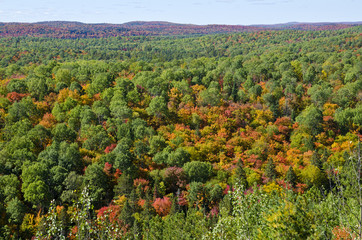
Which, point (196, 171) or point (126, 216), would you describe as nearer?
point (126, 216)

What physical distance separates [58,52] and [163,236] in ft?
518

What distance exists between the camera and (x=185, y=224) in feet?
111

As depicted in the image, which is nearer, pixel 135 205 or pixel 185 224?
pixel 185 224

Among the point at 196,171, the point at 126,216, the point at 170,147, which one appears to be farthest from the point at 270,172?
the point at 126,216

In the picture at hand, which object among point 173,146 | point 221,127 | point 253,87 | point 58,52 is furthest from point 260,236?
point 58,52

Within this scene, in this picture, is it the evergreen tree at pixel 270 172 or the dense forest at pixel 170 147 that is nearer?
the dense forest at pixel 170 147

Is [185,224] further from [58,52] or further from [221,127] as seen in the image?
[58,52]

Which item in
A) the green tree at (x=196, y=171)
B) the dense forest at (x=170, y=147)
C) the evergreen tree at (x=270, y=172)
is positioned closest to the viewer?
the dense forest at (x=170, y=147)

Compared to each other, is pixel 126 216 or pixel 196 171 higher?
pixel 196 171

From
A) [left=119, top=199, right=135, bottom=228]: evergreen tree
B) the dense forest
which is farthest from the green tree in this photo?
[left=119, top=199, right=135, bottom=228]: evergreen tree

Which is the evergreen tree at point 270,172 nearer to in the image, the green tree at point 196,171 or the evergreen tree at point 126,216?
the green tree at point 196,171

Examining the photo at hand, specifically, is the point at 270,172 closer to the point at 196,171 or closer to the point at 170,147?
the point at 196,171

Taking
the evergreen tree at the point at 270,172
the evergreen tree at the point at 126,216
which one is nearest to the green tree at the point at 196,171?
the evergreen tree at the point at 270,172

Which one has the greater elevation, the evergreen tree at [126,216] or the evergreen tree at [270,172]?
the evergreen tree at [270,172]
